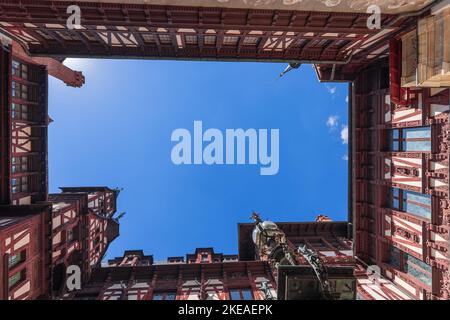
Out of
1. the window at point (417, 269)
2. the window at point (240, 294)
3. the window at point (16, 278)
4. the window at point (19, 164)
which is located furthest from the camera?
the window at point (240, 294)

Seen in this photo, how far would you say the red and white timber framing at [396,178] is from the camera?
18312 millimetres

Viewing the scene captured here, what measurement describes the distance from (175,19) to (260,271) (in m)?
21.2

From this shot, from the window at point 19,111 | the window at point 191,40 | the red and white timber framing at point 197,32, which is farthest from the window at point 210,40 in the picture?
the window at point 19,111

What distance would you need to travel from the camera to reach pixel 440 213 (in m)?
18.4

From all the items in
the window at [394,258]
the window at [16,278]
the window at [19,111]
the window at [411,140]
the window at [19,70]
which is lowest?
the window at [394,258]

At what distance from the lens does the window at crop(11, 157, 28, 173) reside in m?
22.4

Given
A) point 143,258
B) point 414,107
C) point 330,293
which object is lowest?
point 143,258

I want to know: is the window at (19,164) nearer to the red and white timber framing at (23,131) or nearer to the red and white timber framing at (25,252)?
the red and white timber framing at (23,131)

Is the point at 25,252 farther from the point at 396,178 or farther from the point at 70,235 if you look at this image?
the point at 396,178

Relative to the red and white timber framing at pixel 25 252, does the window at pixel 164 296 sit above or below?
below

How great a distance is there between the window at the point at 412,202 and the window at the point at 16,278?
25942 millimetres

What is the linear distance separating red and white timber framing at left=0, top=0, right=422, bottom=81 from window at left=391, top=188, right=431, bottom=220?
10741 millimetres
